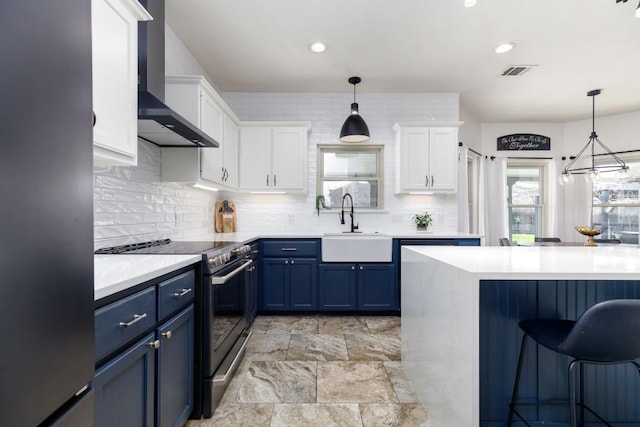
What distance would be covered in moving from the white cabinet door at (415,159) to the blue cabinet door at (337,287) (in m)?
1.31

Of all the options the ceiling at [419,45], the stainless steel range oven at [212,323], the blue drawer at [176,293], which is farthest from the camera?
the ceiling at [419,45]

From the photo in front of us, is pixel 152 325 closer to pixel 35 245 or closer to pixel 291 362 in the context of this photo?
pixel 35 245

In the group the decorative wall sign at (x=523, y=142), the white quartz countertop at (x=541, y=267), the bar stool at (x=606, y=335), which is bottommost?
the bar stool at (x=606, y=335)

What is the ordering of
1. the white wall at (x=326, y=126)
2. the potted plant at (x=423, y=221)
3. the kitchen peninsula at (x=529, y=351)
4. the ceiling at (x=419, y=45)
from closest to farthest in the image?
the kitchen peninsula at (x=529, y=351) → the ceiling at (x=419, y=45) → the potted plant at (x=423, y=221) → the white wall at (x=326, y=126)

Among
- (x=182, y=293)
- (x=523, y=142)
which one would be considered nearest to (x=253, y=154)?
(x=182, y=293)

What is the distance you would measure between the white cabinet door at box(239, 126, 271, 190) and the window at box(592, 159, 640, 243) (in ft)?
16.5

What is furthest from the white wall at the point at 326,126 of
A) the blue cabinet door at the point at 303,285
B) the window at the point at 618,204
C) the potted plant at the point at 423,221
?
the window at the point at 618,204

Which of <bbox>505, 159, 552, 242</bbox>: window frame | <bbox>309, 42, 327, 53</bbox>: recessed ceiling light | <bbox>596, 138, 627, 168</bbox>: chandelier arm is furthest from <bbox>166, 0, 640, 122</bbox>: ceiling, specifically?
<bbox>505, 159, 552, 242</bbox>: window frame

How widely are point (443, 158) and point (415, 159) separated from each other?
13.4 inches

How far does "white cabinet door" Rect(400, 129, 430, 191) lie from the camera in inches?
148

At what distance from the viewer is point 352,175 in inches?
160

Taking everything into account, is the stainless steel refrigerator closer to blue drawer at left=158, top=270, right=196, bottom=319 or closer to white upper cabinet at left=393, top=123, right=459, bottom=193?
blue drawer at left=158, top=270, right=196, bottom=319

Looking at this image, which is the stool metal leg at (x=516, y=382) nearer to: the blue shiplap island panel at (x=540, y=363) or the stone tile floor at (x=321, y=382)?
the blue shiplap island panel at (x=540, y=363)

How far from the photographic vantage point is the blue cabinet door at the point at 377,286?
11.0ft
